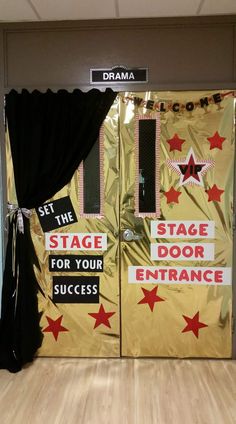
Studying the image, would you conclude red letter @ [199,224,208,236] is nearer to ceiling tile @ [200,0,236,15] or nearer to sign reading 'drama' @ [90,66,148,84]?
sign reading 'drama' @ [90,66,148,84]

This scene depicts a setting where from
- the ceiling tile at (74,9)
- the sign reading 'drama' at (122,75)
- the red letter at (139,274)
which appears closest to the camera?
the ceiling tile at (74,9)

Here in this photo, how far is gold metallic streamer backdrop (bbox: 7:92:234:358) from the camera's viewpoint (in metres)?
2.97

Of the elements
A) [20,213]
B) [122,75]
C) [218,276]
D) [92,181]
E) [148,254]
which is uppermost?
[122,75]

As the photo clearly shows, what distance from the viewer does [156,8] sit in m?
2.74

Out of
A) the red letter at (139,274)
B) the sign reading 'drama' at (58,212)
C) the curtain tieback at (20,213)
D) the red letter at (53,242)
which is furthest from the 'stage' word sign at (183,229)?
the curtain tieback at (20,213)

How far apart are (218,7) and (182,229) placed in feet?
5.45

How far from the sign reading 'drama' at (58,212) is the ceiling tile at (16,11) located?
1406mm

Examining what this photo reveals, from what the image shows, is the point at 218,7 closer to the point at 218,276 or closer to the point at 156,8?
the point at 156,8

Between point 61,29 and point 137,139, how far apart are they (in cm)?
104

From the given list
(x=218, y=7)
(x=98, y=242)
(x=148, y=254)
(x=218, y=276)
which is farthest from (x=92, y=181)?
(x=218, y=7)

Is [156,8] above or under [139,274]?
above

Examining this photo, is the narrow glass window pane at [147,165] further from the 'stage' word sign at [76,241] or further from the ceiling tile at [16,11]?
the ceiling tile at [16,11]

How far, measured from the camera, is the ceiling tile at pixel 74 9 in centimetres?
263

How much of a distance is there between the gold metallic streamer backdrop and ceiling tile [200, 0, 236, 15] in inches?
23.1
